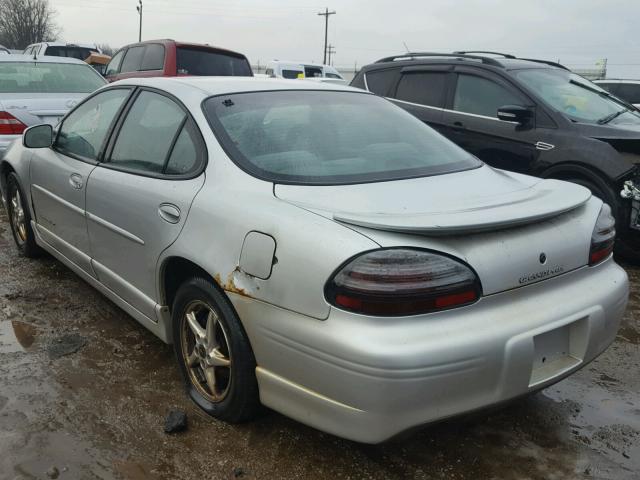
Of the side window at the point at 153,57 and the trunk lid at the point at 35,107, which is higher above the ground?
the side window at the point at 153,57

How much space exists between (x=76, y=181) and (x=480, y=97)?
3.94m

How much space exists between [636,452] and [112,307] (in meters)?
3.08

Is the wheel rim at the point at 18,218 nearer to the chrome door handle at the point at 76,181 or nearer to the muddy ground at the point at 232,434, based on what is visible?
the chrome door handle at the point at 76,181

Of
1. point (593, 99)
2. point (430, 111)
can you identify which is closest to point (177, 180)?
point (430, 111)

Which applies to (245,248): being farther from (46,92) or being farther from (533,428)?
(46,92)

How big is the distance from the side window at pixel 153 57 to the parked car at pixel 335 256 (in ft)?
21.8

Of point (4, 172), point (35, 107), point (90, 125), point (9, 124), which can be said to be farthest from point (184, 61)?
point (90, 125)

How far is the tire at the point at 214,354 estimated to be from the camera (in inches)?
91.5

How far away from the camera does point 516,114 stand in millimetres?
5180

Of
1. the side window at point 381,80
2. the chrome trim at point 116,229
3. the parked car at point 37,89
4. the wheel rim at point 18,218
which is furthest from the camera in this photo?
the side window at point 381,80

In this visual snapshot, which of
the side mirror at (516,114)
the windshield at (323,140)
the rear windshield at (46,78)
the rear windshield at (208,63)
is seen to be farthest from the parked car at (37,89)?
the side mirror at (516,114)

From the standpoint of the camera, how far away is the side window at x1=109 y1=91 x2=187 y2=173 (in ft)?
9.52

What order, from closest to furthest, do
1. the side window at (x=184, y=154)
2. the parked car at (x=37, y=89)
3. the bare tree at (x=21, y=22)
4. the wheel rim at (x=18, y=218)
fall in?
the side window at (x=184, y=154)
the wheel rim at (x=18, y=218)
the parked car at (x=37, y=89)
the bare tree at (x=21, y=22)

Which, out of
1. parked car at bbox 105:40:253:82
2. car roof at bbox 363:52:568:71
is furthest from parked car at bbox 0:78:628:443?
parked car at bbox 105:40:253:82
